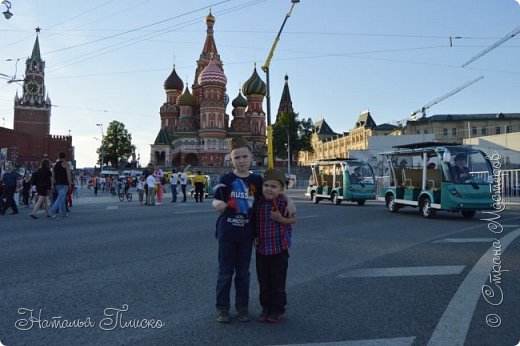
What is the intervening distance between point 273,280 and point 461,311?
1.91 m

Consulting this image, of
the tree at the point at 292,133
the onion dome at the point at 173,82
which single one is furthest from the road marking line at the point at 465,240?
the onion dome at the point at 173,82

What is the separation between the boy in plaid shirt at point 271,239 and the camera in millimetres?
3953

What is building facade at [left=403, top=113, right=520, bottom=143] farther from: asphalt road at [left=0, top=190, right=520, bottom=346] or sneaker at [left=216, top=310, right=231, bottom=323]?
sneaker at [left=216, top=310, right=231, bottom=323]

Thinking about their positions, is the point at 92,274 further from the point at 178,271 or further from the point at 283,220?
the point at 283,220

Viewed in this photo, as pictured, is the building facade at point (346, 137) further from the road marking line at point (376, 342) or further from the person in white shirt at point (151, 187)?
the road marking line at point (376, 342)

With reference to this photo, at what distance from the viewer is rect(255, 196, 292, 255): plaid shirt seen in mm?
3984

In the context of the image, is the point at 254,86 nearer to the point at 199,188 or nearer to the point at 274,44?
the point at 274,44

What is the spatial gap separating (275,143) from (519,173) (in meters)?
60.5

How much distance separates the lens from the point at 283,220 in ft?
13.0

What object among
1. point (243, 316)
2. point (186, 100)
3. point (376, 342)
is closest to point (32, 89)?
point (186, 100)

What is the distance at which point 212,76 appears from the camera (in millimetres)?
73875

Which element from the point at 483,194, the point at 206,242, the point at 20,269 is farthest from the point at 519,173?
the point at 20,269

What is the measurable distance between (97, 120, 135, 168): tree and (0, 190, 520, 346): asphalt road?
84960mm

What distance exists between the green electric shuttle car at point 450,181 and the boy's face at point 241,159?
34.4ft
